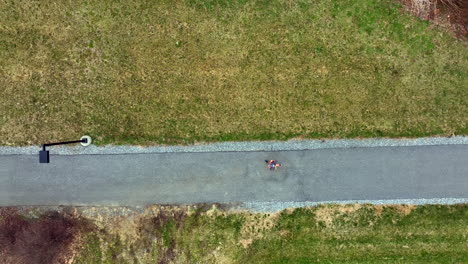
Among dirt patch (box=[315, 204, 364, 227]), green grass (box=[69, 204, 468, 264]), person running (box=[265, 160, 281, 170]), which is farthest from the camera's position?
dirt patch (box=[315, 204, 364, 227])

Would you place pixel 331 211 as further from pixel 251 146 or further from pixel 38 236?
pixel 38 236

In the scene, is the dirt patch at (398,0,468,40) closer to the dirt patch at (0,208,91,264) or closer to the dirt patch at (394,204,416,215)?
the dirt patch at (394,204,416,215)

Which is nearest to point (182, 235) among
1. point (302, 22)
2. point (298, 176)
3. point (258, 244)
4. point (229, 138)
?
point (258, 244)

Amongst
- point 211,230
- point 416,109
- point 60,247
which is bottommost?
point 60,247

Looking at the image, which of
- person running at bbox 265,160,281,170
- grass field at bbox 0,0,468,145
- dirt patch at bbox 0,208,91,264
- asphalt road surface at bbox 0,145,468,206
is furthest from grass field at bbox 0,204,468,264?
grass field at bbox 0,0,468,145

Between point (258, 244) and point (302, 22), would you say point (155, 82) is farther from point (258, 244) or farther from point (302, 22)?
point (258, 244)

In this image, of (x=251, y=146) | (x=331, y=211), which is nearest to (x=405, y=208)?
(x=331, y=211)

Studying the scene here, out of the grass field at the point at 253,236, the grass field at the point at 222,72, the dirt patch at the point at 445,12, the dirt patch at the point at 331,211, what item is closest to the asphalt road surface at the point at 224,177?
the dirt patch at the point at 331,211

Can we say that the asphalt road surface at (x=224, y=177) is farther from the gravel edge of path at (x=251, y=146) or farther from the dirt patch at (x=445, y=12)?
the dirt patch at (x=445, y=12)
